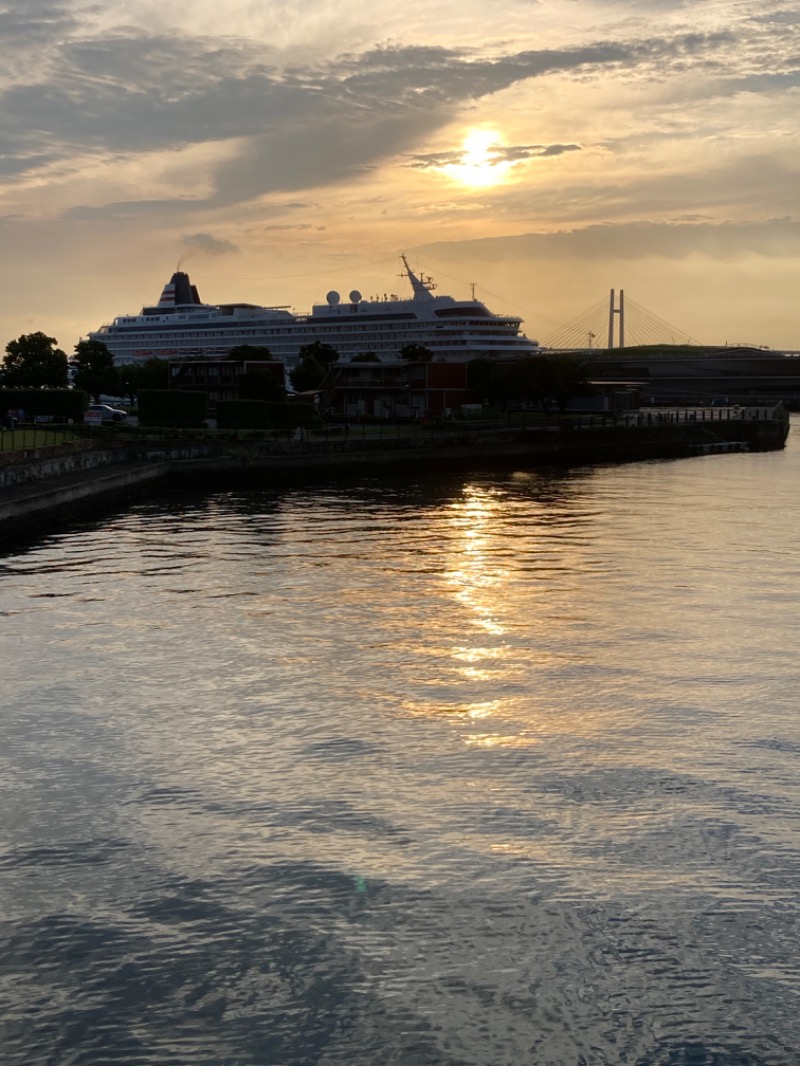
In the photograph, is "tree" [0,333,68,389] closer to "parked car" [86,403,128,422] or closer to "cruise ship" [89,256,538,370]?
"parked car" [86,403,128,422]

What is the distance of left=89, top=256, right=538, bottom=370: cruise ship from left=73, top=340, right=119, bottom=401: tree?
1831 inches

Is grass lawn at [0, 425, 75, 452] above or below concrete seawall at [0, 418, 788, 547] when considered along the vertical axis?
above

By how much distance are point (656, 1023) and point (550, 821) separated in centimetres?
426

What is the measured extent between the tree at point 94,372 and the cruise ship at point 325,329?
153ft

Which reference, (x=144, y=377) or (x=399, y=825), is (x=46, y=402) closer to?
(x=144, y=377)

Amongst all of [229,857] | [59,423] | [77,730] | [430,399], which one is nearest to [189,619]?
[77,730]

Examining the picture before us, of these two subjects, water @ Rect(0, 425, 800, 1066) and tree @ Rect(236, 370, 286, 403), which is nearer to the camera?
water @ Rect(0, 425, 800, 1066)

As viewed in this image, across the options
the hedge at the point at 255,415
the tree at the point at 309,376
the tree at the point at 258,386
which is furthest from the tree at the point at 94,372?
the hedge at the point at 255,415

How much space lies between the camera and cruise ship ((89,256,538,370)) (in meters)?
162

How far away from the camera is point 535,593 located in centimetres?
2914

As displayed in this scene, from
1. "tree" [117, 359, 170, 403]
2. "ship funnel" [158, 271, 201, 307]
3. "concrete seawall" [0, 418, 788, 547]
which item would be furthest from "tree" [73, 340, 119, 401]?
"ship funnel" [158, 271, 201, 307]

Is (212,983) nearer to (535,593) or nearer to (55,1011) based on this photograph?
(55,1011)

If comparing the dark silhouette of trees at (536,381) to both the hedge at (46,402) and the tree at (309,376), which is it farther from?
the hedge at (46,402)

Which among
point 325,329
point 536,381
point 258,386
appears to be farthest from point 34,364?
point 325,329
